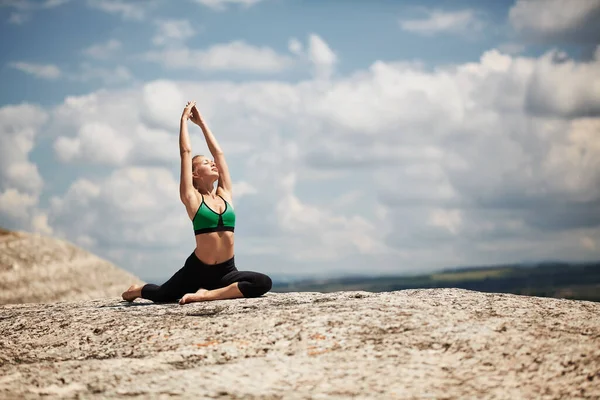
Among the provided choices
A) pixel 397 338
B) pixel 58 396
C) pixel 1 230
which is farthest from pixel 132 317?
pixel 1 230

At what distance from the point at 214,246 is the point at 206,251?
0.18m

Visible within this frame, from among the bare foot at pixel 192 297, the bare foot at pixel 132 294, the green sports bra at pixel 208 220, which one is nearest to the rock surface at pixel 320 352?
the bare foot at pixel 192 297

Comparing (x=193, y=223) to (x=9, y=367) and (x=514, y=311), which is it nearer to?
(x=9, y=367)

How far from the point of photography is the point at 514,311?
943 centimetres

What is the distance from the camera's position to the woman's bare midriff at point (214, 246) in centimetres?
1149

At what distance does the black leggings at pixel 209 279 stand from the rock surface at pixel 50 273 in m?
18.5

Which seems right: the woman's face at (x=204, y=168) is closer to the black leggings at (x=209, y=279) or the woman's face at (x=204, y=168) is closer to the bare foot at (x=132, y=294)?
the black leggings at (x=209, y=279)

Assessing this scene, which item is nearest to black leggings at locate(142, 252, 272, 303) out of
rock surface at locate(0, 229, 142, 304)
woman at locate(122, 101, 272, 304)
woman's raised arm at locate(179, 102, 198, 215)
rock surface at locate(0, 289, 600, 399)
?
woman at locate(122, 101, 272, 304)

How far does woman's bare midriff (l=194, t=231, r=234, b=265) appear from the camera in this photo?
11.5m

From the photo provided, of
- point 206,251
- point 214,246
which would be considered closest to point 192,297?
point 206,251

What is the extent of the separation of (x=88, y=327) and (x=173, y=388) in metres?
3.51

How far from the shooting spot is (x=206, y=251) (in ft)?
37.9

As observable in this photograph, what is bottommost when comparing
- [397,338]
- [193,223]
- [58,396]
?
[58,396]

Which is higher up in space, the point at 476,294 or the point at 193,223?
the point at 193,223
